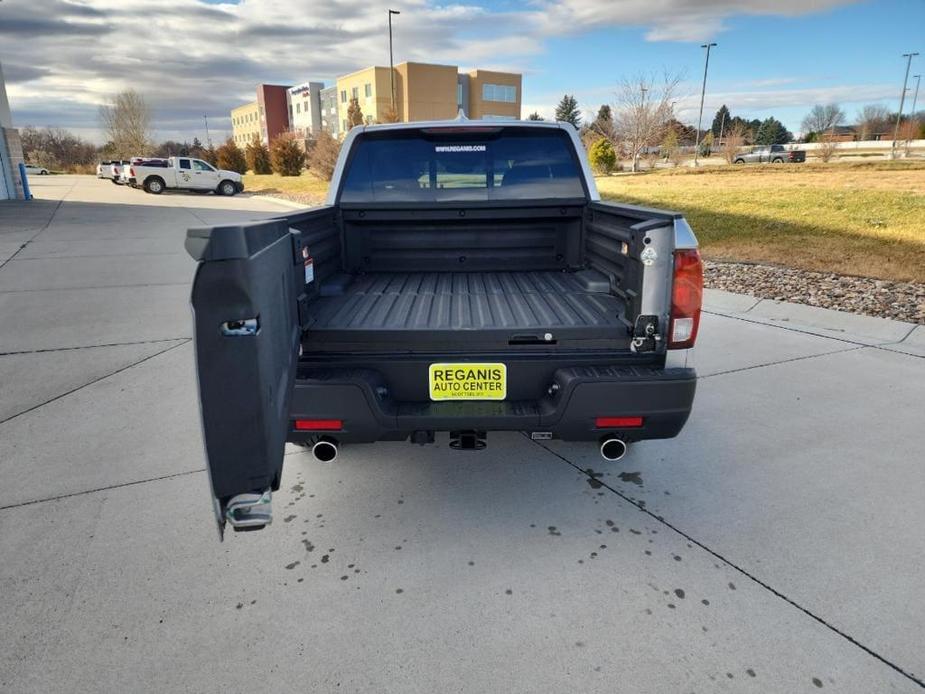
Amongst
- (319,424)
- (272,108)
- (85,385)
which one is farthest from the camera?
(272,108)

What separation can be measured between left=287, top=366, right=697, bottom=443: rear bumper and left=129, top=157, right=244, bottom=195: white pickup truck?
30.5 metres

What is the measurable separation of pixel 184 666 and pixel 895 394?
16.1 feet

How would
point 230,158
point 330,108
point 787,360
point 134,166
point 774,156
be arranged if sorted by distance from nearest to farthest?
point 787,360 → point 134,166 → point 774,156 → point 230,158 → point 330,108

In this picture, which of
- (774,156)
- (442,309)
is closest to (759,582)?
(442,309)

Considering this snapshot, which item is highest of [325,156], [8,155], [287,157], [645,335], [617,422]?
[287,157]

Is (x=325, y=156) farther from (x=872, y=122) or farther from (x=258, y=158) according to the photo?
(x=872, y=122)

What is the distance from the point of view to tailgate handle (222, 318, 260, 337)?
173 cm

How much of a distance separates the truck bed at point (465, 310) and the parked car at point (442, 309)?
0.5 inches

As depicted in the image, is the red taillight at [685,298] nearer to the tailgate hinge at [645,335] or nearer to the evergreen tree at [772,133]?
the tailgate hinge at [645,335]

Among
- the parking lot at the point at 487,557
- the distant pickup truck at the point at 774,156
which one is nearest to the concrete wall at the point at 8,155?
the parking lot at the point at 487,557

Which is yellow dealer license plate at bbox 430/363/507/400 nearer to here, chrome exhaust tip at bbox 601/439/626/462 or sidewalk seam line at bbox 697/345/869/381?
chrome exhaust tip at bbox 601/439/626/462

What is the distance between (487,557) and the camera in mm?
2637

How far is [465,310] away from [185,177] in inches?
1226

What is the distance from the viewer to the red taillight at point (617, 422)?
2592mm
